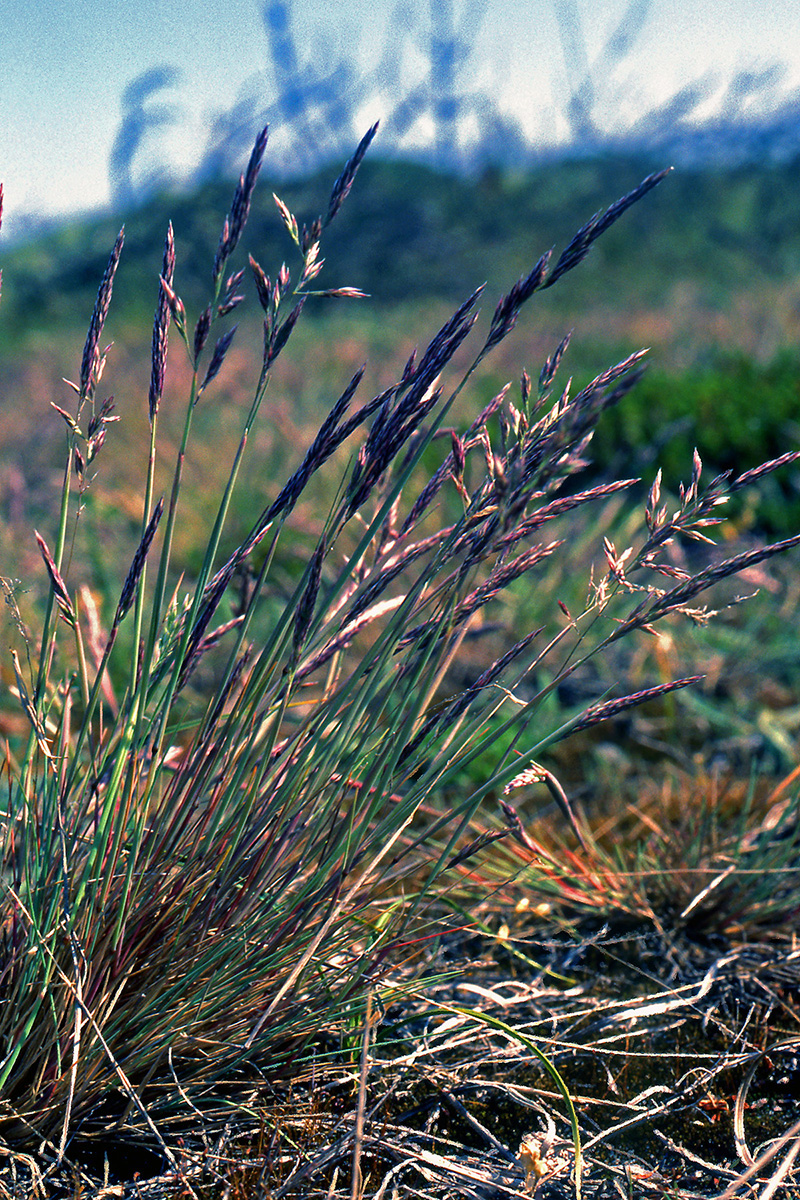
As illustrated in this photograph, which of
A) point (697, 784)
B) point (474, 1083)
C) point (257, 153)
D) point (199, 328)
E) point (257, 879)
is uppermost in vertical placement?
point (257, 153)

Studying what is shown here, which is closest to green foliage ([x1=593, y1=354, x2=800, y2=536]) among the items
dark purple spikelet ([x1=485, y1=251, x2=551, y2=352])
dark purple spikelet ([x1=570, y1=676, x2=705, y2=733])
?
dark purple spikelet ([x1=570, y1=676, x2=705, y2=733])

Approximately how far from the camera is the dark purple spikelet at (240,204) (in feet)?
2.93

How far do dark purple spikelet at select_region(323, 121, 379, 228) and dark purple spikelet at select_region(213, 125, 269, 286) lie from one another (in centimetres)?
8

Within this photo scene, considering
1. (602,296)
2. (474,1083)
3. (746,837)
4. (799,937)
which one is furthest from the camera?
(602,296)

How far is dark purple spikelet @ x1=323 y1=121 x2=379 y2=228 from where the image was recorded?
886mm

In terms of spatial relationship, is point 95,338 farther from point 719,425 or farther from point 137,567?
point 719,425

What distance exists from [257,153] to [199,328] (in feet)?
0.60

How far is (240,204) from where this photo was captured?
897mm

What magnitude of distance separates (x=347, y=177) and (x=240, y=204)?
11 centimetres

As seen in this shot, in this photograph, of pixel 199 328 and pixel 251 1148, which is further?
pixel 251 1148

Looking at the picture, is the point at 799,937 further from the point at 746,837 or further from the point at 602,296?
the point at 602,296

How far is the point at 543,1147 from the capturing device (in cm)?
108

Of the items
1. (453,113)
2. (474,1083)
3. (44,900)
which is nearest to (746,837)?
(474,1083)

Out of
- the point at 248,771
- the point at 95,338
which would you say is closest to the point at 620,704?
the point at 248,771
